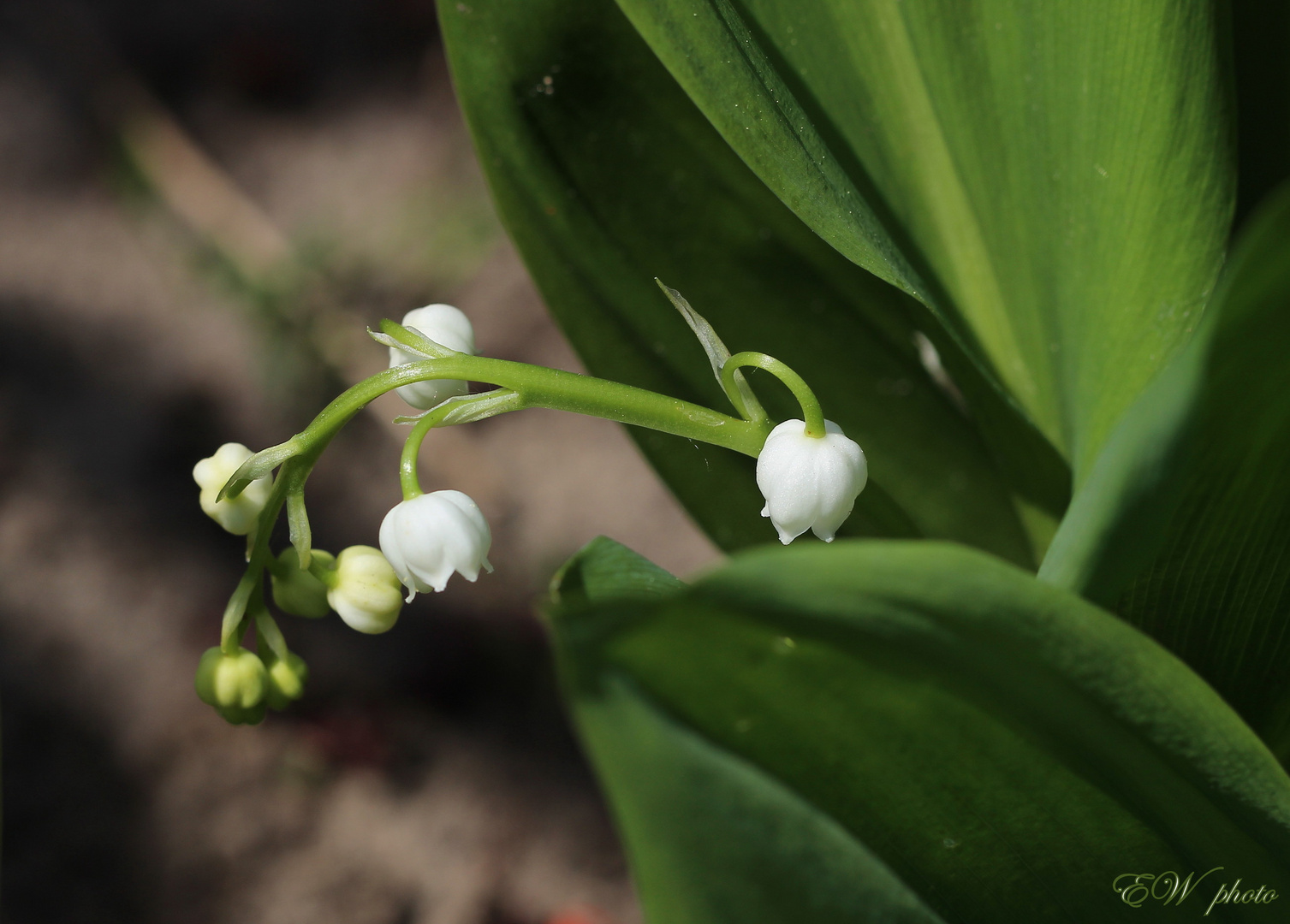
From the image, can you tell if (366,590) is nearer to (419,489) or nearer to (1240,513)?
(419,489)

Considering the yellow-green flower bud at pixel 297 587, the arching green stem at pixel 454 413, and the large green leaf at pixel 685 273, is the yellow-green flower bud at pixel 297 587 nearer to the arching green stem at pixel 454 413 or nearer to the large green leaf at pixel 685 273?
the arching green stem at pixel 454 413

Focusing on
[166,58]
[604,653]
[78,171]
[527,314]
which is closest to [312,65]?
[166,58]

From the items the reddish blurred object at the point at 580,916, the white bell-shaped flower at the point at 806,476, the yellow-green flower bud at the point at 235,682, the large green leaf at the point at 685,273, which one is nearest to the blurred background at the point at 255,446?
the reddish blurred object at the point at 580,916

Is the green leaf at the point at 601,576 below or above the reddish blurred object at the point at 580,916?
above

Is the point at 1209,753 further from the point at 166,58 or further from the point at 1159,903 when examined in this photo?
the point at 166,58

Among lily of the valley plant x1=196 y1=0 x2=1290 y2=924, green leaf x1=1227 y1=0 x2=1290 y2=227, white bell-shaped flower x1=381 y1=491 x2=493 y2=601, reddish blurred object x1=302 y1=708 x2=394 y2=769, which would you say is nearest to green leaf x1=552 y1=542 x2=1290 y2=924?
lily of the valley plant x1=196 y1=0 x2=1290 y2=924
